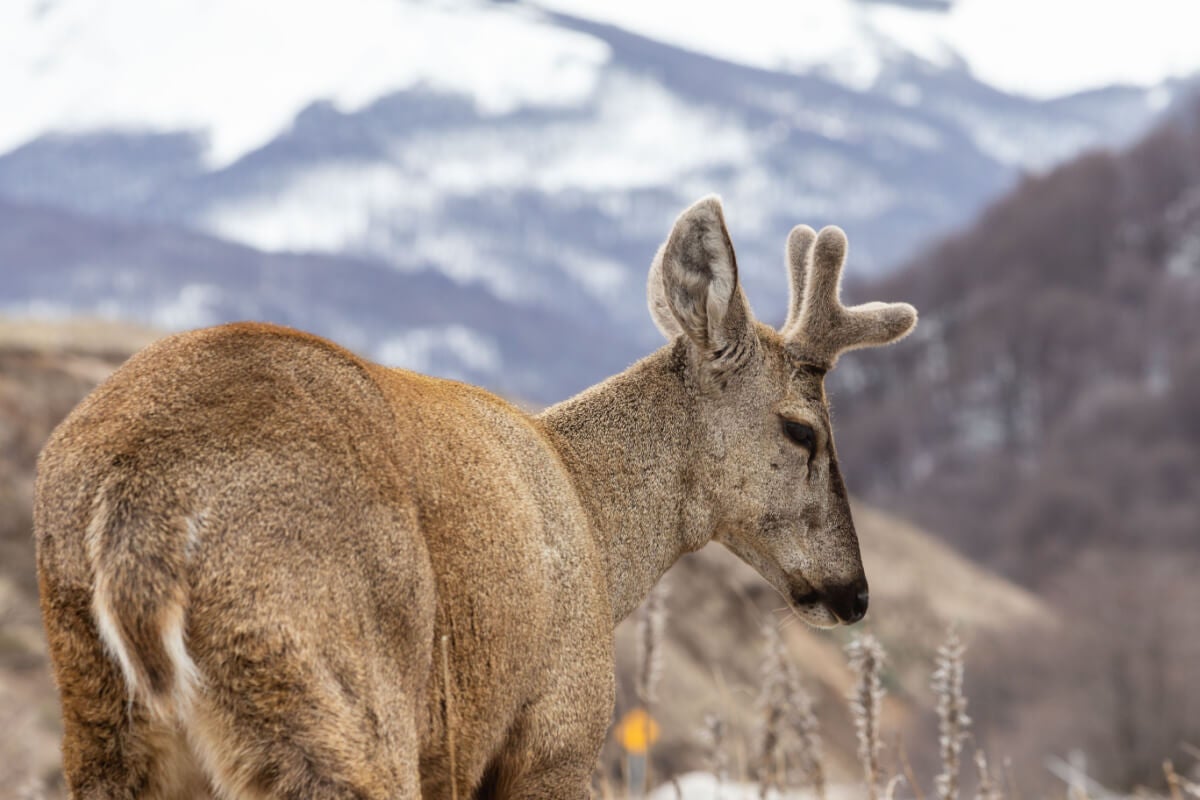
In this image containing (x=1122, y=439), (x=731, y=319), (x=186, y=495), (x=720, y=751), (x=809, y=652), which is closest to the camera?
(x=186, y=495)

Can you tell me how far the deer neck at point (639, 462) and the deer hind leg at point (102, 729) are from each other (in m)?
2.78

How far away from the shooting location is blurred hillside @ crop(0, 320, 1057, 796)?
21.2 meters

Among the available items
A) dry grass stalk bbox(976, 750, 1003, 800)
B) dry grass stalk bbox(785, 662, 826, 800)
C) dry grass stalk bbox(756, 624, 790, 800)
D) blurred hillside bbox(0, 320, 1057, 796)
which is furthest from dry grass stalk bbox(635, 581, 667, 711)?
blurred hillside bbox(0, 320, 1057, 796)

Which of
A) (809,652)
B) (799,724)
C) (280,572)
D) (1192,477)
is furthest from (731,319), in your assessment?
(1192,477)

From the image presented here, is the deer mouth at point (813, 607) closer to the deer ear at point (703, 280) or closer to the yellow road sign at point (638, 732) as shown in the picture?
the deer ear at point (703, 280)

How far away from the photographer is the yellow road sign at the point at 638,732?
7848 millimetres

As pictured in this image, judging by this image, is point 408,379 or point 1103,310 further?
point 1103,310

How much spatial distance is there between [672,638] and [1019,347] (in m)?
153

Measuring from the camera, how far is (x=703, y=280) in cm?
639

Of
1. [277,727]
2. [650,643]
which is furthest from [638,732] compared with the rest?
[277,727]

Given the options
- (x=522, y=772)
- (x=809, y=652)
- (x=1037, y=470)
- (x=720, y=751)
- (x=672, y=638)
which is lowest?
(x=1037, y=470)

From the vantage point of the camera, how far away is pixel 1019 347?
179625mm

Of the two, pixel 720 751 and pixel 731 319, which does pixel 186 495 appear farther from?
pixel 720 751

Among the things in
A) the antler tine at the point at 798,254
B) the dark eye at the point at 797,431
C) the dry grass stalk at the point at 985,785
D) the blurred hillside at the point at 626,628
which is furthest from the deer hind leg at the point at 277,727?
the blurred hillside at the point at 626,628
